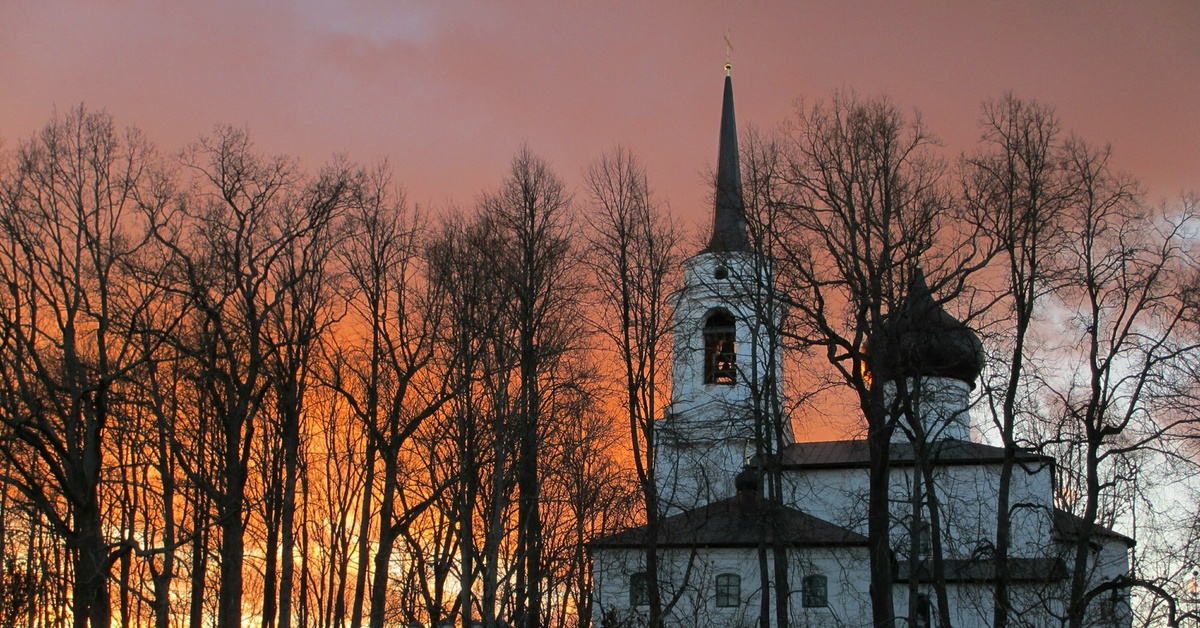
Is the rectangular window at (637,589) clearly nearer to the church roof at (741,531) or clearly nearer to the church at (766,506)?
the church at (766,506)

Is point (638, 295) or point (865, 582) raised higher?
point (638, 295)

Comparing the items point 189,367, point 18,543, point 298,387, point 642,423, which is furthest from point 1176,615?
point 18,543

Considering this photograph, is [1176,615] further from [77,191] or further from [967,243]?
[77,191]

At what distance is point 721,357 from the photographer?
106 feet

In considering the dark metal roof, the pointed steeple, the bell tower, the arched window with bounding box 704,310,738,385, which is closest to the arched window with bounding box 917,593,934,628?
the dark metal roof

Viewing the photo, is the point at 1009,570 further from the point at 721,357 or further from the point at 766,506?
the point at 721,357

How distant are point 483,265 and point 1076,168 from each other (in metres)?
11.4

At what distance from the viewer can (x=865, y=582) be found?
105ft

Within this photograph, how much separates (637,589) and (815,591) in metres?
7.18

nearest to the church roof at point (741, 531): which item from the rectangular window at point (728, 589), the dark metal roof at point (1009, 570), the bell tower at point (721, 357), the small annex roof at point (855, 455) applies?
the bell tower at point (721, 357)

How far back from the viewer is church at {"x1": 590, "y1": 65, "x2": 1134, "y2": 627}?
80.2 feet

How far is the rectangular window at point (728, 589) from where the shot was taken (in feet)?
104

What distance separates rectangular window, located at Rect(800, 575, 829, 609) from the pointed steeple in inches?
391

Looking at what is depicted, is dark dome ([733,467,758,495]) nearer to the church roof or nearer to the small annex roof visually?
the church roof
